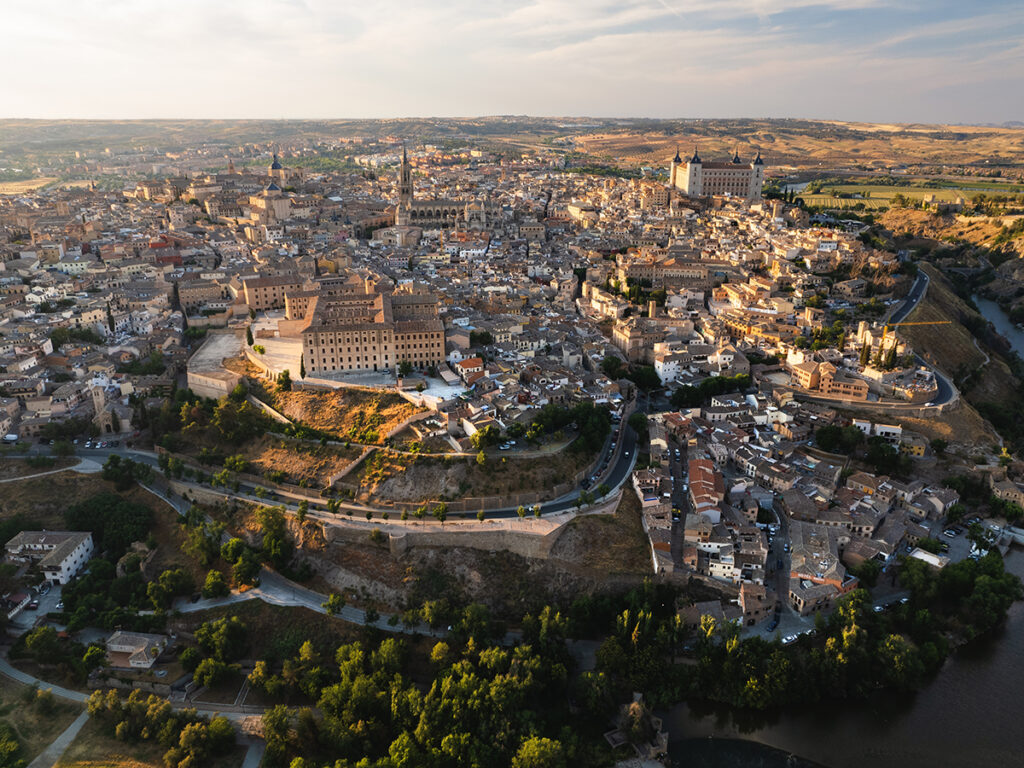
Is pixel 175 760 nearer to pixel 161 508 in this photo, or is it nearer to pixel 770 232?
pixel 161 508

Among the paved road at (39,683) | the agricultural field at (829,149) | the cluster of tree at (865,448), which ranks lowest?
the paved road at (39,683)

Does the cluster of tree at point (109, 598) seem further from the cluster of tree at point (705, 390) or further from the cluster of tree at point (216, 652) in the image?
the cluster of tree at point (705, 390)

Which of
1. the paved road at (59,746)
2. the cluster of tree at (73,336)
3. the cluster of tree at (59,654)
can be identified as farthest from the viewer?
the cluster of tree at (73,336)

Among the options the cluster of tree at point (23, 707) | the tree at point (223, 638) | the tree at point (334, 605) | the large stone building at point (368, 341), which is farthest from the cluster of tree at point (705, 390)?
the cluster of tree at point (23, 707)

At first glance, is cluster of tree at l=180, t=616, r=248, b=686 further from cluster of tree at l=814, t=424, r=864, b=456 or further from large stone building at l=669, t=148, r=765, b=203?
large stone building at l=669, t=148, r=765, b=203

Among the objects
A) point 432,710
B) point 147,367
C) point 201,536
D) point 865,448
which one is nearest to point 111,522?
point 201,536
